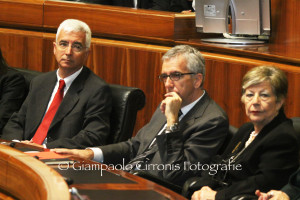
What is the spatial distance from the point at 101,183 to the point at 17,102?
88.3 inches

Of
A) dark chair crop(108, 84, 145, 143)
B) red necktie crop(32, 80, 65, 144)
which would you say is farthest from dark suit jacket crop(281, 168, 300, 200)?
red necktie crop(32, 80, 65, 144)

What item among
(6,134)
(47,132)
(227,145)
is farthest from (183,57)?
(6,134)

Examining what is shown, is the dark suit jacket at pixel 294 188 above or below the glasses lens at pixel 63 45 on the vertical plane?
below

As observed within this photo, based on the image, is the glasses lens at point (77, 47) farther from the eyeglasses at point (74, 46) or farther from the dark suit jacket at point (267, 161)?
the dark suit jacket at point (267, 161)

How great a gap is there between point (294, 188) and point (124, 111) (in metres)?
1.30

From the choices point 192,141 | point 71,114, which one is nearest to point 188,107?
point 192,141

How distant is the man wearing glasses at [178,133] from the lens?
9.82ft

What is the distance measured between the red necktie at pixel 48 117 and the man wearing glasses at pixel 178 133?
0.58m

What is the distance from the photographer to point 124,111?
3584 millimetres

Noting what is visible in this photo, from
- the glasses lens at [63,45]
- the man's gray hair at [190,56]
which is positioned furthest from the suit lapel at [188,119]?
the glasses lens at [63,45]

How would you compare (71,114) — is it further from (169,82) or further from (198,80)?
(198,80)

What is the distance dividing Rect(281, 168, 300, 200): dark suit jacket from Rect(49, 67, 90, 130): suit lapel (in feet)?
5.00

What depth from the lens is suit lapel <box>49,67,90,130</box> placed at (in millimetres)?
3672

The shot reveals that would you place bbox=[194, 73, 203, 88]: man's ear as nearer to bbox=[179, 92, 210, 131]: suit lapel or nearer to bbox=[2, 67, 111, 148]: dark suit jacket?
bbox=[179, 92, 210, 131]: suit lapel
